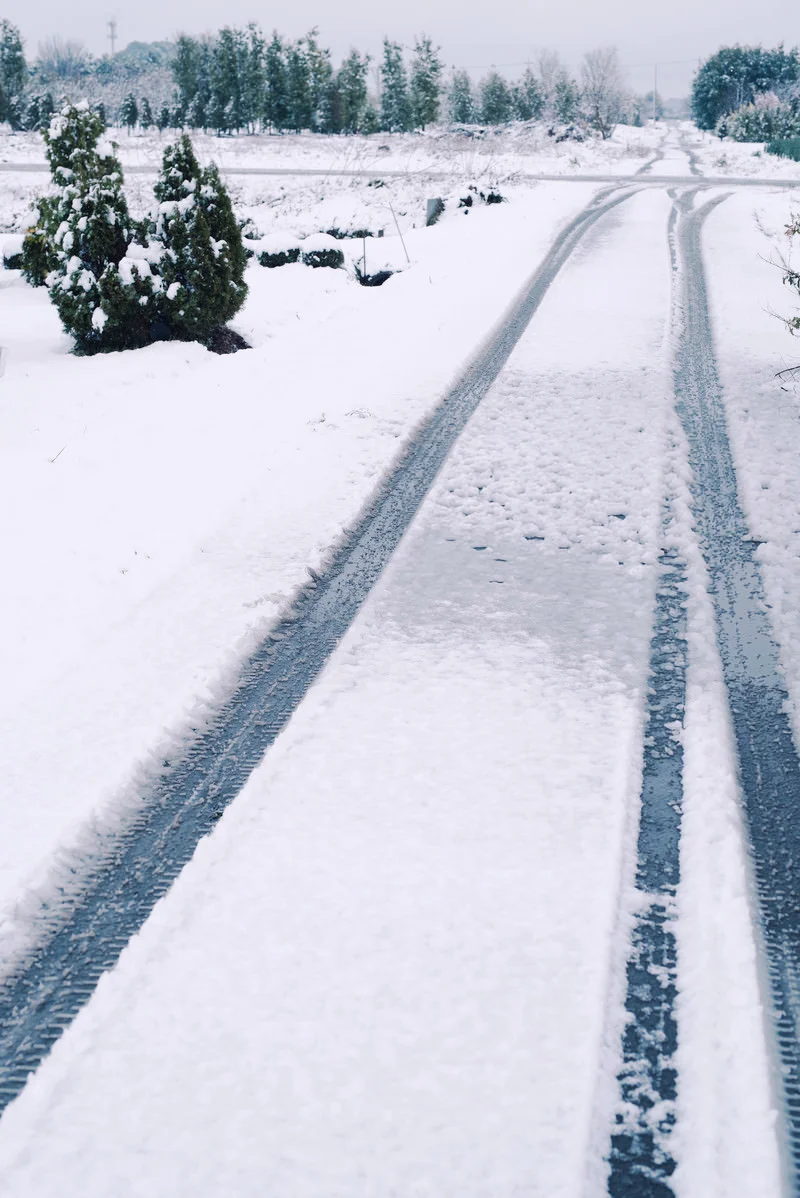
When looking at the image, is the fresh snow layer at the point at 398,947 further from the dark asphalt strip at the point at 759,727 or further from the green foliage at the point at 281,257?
the green foliage at the point at 281,257

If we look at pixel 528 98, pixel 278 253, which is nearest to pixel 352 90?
pixel 528 98

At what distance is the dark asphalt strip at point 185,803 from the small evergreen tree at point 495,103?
78.1m

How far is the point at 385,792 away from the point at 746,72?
328 feet

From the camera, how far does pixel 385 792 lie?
3055 mm

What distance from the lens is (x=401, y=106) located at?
7169 centimetres

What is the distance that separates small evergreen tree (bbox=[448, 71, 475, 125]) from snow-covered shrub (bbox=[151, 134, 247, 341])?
7853 cm

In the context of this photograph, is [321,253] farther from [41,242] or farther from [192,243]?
[192,243]

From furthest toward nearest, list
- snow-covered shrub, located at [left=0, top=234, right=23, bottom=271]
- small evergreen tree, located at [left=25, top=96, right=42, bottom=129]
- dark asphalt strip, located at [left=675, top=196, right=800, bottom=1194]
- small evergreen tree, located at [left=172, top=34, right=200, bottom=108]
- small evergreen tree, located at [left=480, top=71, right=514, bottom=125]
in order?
small evergreen tree, located at [left=480, top=71, right=514, bottom=125]
small evergreen tree, located at [left=172, top=34, right=200, bottom=108]
small evergreen tree, located at [left=25, top=96, right=42, bottom=129]
snow-covered shrub, located at [left=0, top=234, right=23, bottom=271]
dark asphalt strip, located at [left=675, top=196, right=800, bottom=1194]

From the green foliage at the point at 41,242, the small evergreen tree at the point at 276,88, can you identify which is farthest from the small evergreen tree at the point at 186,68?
the green foliage at the point at 41,242

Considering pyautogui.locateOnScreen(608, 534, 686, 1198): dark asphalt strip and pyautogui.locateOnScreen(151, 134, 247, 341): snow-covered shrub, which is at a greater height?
pyautogui.locateOnScreen(151, 134, 247, 341): snow-covered shrub

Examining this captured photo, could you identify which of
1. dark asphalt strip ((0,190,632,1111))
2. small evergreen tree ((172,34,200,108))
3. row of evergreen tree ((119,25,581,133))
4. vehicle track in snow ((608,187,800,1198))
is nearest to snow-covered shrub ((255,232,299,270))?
dark asphalt strip ((0,190,632,1111))

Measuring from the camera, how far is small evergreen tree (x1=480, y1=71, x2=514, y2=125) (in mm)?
73938

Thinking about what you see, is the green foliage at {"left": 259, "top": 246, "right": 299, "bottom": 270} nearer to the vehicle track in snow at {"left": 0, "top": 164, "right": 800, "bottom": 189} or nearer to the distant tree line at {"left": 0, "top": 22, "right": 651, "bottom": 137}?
the vehicle track in snow at {"left": 0, "top": 164, "right": 800, "bottom": 189}

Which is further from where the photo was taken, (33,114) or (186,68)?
(186,68)
